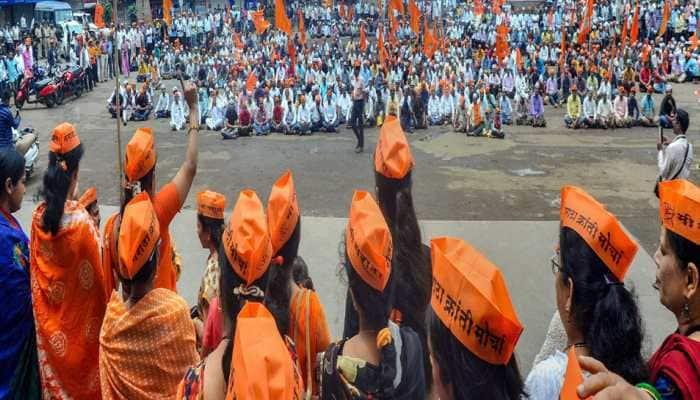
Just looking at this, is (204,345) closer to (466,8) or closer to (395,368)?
(395,368)

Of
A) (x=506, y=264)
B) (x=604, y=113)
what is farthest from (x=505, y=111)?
(x=506, y=264)

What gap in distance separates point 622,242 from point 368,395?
0.87 m

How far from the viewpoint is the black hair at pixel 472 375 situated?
1477 mm

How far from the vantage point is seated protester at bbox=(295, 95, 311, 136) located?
1377cm

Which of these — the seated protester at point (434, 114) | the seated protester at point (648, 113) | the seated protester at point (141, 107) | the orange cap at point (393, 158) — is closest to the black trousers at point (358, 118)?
the seated protester at point (434, 114)

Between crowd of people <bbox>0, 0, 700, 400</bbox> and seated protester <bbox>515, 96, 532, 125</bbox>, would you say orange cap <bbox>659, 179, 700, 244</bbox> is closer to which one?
crowd of people <bbox>0, 0, 700, 400</bbox>

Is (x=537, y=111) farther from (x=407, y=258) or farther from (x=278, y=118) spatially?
(x=407, y=258)

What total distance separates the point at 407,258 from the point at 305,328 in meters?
0.65

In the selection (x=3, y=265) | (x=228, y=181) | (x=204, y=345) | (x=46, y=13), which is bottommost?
(x=228, y=181)

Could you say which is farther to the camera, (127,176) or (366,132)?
(366,132)

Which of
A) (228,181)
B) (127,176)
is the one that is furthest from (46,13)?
(127,176)

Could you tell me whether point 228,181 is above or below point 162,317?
below

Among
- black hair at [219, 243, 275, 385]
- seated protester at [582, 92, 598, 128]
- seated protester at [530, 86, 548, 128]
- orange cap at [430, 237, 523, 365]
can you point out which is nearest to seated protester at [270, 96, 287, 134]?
seated protester at [530, 86, 548, 128]

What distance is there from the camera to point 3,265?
8.86 feet
